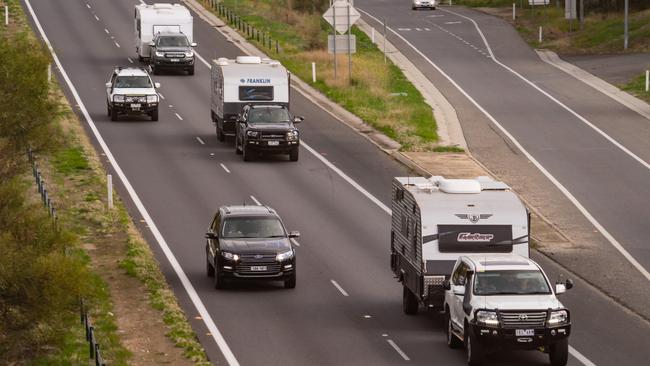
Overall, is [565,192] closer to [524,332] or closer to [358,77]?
[524,332]

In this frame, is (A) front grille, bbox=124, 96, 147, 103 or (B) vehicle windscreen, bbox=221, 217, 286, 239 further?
(A) front grille, bbox=124, 96, 147, 103

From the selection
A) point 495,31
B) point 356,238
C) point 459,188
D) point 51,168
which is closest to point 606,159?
point 356,238

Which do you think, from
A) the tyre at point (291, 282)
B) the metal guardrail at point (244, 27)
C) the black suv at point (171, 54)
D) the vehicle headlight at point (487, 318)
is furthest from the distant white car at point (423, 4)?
the vehicle headlight at point (487, 318)

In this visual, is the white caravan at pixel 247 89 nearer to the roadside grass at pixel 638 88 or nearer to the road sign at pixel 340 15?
the road sign at pixel 340 15

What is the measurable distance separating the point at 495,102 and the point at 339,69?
9279 millimetres

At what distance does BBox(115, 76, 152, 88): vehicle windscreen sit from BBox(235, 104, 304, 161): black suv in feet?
29.9

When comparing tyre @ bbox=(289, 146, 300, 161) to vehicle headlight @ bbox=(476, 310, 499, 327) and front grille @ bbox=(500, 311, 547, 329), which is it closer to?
vehicle headlight @ bbox=(476, 310, 499, 327)

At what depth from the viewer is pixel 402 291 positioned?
3647 centimetres

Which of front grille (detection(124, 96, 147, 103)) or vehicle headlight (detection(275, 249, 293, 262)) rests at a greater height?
front grille (detection(124, 96, 147, 103))

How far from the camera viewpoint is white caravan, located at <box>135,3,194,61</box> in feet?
259

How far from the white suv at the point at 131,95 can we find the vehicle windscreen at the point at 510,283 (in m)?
35.4

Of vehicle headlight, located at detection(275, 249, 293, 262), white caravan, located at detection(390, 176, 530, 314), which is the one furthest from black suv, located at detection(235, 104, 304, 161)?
white caravan, located at detection(390, 176, 530, 314)

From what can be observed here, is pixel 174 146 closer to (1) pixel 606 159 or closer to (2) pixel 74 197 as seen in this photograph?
(2) pixel 74 197

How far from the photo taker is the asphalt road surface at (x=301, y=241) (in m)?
30.8
